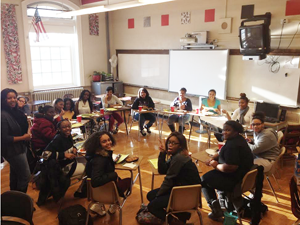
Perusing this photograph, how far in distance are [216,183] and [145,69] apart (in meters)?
6.04

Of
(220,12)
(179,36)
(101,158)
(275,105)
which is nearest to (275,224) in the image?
(101,158)

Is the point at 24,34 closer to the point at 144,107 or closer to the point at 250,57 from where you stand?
the point at 144,107

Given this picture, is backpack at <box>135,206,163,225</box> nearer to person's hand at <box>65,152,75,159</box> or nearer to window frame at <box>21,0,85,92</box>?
person's hand at <box>65,152,75,159</box>

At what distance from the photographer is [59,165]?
11.8ft

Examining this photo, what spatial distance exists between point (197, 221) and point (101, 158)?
4.74ft

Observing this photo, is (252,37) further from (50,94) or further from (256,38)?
(50,94)

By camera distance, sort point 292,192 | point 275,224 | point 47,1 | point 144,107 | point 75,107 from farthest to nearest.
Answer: point 47,1
point 144,107
point 75,107
point 275,224
point 292,192

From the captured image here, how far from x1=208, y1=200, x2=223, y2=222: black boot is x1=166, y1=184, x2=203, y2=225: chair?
562mm

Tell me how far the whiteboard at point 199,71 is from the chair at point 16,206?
5.35 m

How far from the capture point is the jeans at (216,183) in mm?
3154

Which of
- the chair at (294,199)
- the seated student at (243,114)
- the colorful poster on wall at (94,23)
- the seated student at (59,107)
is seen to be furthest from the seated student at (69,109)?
the chair at (294,199)

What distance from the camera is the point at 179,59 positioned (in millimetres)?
7637

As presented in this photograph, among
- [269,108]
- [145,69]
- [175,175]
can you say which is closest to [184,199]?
[175,175]

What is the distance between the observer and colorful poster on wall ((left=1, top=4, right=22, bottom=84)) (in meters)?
7.44
